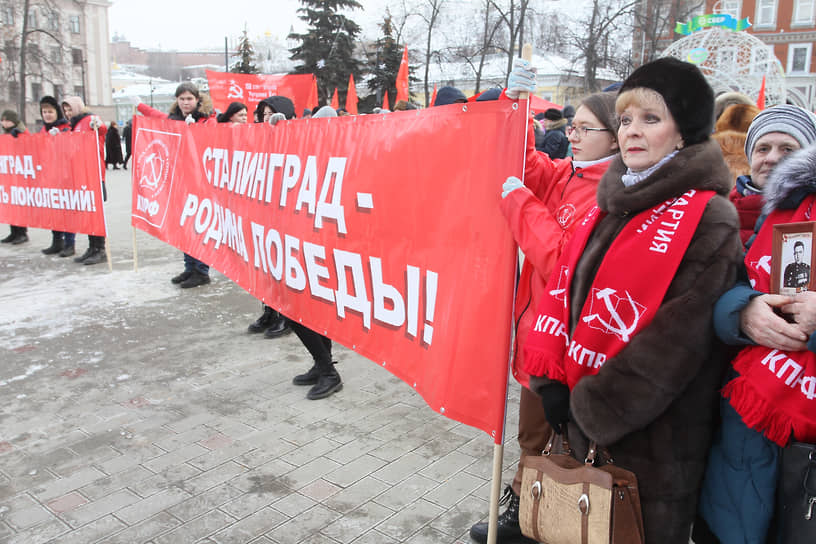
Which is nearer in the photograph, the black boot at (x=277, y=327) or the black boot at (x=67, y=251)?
the black boot at (x=277, y=327)

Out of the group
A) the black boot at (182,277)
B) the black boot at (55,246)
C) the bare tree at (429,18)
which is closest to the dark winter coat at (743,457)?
the black boot at (182,277)

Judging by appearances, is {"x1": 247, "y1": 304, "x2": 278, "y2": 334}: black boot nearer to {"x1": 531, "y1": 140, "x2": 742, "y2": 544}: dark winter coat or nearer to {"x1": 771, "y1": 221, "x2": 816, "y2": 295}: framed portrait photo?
{"x1": 531, "y1": 140, "x2": 742, "y2": 544}: dark winter coat

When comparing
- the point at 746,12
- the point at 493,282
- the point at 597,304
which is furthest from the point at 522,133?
the point at 746,12

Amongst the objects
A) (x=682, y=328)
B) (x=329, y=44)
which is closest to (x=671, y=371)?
(x=682, y=328)

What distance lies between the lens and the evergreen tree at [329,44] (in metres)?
33.5

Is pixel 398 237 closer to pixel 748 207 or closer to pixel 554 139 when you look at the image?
pixel 748 207

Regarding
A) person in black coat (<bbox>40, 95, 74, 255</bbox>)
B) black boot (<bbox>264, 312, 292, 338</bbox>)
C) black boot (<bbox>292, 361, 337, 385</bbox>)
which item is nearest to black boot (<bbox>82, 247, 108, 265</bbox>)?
person in black coat (<bbox>40, 95, 74, 255</bbox>)

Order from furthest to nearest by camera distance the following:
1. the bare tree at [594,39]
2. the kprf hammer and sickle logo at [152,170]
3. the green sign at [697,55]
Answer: the bare tree at [594,39] → the green sign at [697,55] → the kprf hammer and sickle logo at [152,170]

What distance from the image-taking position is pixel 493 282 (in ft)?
7.71

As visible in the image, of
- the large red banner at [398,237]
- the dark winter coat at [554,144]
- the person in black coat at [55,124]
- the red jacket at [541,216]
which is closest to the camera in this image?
the red jacket at [541,216]

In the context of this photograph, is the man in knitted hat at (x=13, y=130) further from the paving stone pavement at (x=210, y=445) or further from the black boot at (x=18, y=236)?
the paving stone pavement at (x=210, y=445)

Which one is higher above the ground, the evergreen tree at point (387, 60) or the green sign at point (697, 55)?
the evergreen tree at point (387, 60)

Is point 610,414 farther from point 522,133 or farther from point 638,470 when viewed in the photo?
point 522,133

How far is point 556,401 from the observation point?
1950 mm
